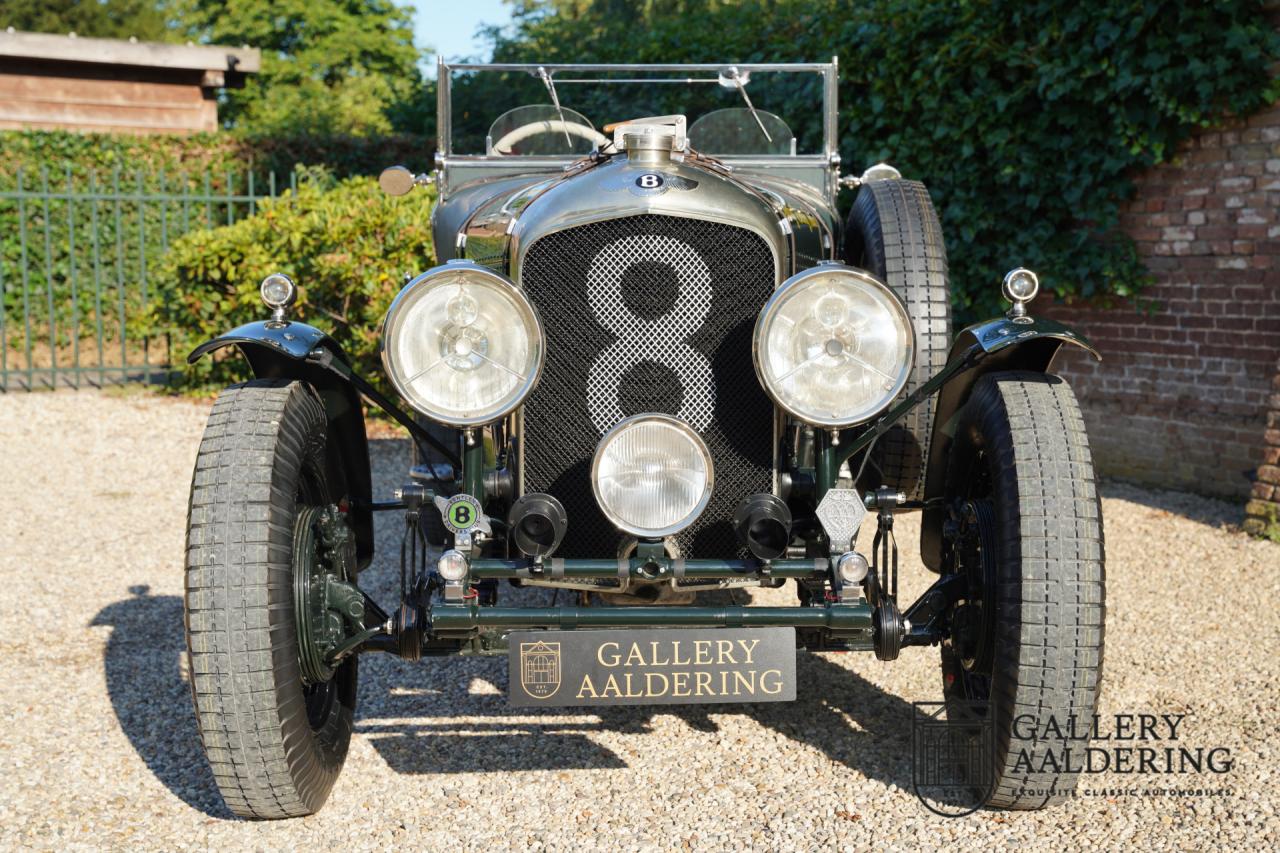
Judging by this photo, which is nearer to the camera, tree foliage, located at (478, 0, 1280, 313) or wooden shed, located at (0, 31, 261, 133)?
tree foliage, located at (478, 0, 1280, 313)

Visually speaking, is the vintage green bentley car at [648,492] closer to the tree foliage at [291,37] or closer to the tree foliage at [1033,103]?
the tree foliage at [1033,103]

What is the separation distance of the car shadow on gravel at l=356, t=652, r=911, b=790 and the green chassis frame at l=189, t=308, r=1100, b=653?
0.52 metres

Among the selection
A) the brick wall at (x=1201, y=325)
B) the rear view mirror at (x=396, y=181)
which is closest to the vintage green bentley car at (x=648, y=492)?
the rear view mirror at (x=396, y=181)

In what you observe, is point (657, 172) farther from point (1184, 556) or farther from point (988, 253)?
point (988, 253)

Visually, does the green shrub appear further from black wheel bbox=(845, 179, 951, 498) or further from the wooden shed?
the wooden shed

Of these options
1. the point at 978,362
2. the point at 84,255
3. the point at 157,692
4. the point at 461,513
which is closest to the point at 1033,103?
the point at 978,362

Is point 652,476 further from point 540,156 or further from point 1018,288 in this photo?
point 540,156

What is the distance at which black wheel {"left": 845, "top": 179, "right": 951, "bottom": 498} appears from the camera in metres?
3.71

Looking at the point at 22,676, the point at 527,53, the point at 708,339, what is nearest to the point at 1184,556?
the point at 708,339

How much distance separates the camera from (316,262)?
25.5 ft

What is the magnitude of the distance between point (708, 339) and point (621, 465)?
460 mm

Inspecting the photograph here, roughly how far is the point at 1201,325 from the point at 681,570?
4752 mm

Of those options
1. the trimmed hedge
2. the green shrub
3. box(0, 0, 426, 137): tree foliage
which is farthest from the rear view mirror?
box(0, 0, 426, 137): tree foliage

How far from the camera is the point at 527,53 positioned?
46.2 feet
